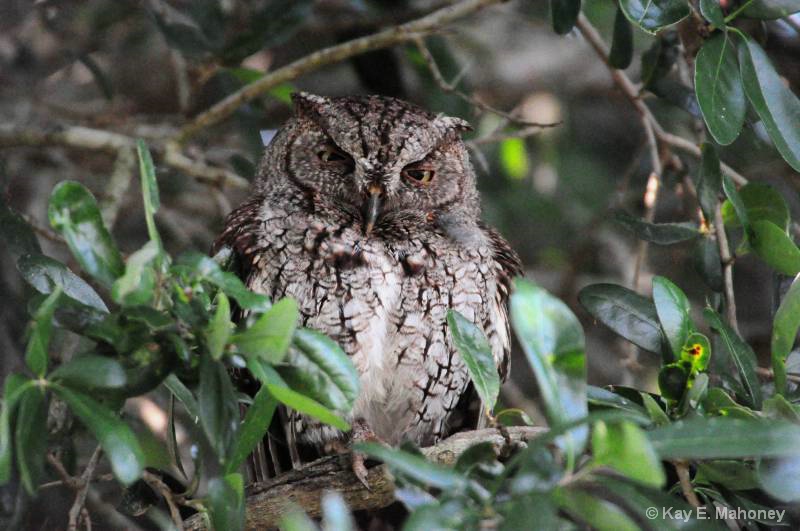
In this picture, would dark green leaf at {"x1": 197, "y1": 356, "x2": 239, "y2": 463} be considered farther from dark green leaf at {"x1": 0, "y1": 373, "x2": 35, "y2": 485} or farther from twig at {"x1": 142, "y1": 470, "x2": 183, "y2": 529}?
twig at {"x1": 142, "y1": 470, "x2": 183, "y2": 529}

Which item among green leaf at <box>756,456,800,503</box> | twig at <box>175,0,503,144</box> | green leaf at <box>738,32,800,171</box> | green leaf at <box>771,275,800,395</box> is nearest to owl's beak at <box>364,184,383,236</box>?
twig at <box>175,0,503,144</box>

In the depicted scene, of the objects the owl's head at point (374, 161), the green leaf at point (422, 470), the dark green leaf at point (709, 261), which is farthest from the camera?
the owl's head at point (374, 161)

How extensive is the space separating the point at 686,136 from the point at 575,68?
104 cm

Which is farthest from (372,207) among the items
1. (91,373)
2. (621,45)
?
(91,373)

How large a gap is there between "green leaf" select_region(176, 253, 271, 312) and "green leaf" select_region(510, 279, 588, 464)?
0.49m

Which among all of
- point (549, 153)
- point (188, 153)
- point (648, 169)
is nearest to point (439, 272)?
point (188, 153)

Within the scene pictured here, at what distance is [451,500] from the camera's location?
153cm

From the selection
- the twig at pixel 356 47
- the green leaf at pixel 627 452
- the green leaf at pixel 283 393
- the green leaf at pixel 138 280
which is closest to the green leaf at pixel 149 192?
the green leaf at pixel 138 280

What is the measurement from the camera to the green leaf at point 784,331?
6.90ft

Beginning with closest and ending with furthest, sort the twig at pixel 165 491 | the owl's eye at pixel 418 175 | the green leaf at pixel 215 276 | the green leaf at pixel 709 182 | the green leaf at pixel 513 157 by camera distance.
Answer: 1. the green leaf at pixel 215 276
2. the twig at pixel 165 491
3. the green leaf at pixel 709 182
4. the owl's eye at pixel 418 175
5. the green leaf at pixel 513 157

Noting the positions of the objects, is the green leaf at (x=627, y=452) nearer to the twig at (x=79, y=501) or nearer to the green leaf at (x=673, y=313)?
the green leaf at (x=673, y=313)

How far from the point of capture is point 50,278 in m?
2.05

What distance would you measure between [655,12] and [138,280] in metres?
1.44

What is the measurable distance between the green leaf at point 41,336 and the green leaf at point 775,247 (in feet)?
5.39
